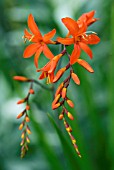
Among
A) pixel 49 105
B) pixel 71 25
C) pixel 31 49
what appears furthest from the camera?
pixel 49 105

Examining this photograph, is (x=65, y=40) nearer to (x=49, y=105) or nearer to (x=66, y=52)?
(x=66, y=52)

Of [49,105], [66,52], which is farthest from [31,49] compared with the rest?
[49,105]

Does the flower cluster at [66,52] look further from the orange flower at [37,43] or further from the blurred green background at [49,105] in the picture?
the blurred green background at [49,105]

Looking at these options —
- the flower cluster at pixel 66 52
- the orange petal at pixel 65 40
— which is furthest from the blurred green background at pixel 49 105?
the orange petal at pixel 65 40

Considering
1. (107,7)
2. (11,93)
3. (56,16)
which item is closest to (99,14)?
(107,7)

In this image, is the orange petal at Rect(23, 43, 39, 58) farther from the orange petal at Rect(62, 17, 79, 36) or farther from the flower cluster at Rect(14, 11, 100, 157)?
the orange petal at Rect(62, 17, 79, 36)

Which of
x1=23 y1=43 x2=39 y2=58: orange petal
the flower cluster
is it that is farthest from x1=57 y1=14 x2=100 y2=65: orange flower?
x1=23 y1=43 x2=39 y2=58: orange petal

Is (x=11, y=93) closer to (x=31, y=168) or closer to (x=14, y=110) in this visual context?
(x=14, y=110)
